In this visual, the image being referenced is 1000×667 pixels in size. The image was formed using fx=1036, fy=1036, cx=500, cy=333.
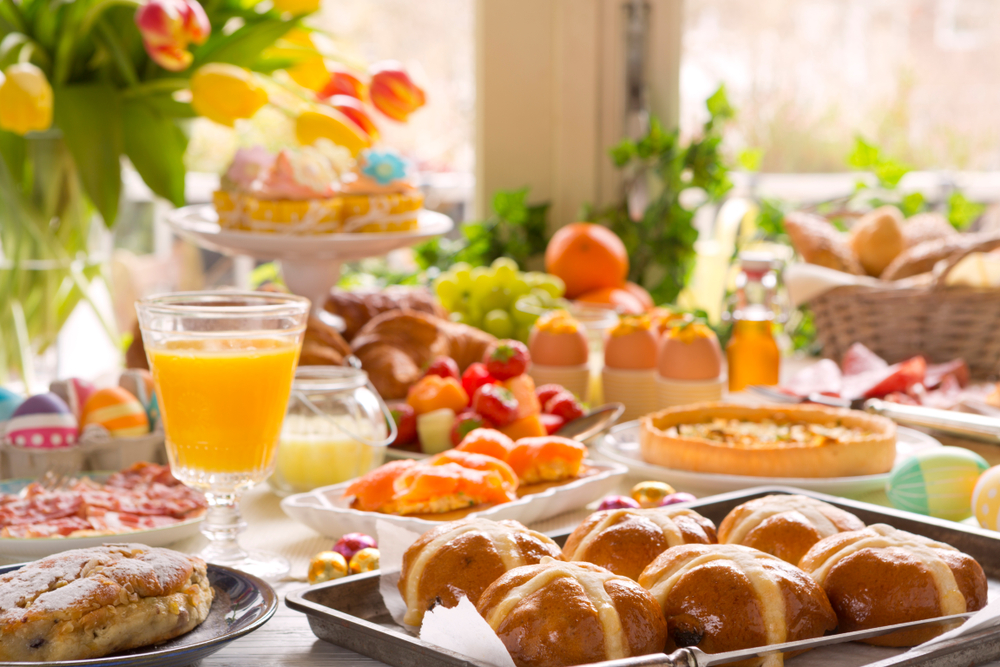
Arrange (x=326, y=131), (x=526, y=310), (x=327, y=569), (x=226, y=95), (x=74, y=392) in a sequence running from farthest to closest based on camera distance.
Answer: (x=526, y=310)
(x=326, y=131)
(x=226, y=95)
(x=74, y=392)
(x=327, y=569)

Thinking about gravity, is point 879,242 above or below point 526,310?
above

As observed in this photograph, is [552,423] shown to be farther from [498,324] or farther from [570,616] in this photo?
[570,616]

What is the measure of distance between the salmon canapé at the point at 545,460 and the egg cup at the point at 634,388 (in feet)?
1.47

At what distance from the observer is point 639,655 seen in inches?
25.0

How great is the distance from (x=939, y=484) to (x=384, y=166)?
1.00 m

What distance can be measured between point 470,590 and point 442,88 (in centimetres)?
251

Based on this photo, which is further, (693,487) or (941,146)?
(941,146)

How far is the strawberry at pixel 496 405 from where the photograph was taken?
1297 millimetres

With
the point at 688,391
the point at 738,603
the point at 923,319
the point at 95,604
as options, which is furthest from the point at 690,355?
the point at 95,604

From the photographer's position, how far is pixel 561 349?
5.26 ft

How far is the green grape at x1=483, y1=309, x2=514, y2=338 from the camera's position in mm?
1910

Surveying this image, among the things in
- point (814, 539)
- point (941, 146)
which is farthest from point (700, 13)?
point (814, 539)

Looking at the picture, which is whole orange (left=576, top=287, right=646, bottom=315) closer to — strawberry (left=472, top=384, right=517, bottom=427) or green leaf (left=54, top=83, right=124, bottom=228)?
strawberry (left=472, top=384, right=517, bottom=427)

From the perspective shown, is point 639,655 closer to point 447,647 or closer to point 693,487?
point 447,647
